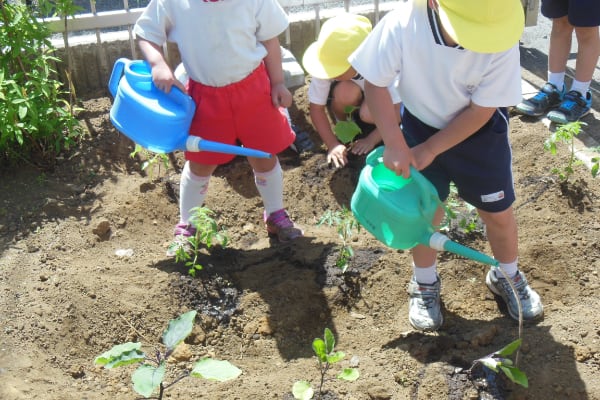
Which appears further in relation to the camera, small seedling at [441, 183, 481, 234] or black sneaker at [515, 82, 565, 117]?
black sneaker at [515, 82, 565, 117]

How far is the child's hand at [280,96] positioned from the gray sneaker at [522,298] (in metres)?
1.10

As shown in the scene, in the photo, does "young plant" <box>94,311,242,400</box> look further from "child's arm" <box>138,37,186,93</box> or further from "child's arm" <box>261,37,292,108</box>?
"child's arm" <box>261,37,292,108</box>

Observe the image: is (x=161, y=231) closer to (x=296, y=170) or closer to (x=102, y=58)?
(x=296, y=170)

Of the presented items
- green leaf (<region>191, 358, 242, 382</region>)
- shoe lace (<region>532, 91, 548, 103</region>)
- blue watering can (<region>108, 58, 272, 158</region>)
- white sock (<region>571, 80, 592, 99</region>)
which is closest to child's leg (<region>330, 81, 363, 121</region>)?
shoe lace (<region>532, 91, 548, 103</region>)

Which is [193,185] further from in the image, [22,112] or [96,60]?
[96,60]

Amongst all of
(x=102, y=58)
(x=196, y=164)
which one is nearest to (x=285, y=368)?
(x=196, y=164)

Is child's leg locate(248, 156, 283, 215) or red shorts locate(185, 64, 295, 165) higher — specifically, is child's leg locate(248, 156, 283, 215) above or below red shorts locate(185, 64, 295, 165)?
below

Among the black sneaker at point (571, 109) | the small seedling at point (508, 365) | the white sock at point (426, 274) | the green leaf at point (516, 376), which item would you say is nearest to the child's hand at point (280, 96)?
the white sock at point (426, 274)

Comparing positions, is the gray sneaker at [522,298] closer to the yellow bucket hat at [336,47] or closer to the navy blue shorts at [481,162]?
the navy blue shorts at [481,162]

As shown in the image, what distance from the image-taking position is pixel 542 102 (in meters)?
3.98

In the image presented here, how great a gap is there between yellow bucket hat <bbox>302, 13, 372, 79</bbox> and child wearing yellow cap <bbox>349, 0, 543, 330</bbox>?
3.25ft

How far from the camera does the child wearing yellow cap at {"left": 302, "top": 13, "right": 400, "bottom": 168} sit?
355 centimetres

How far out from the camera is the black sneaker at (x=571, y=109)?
3.84 metres

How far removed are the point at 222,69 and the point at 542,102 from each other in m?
1.93
